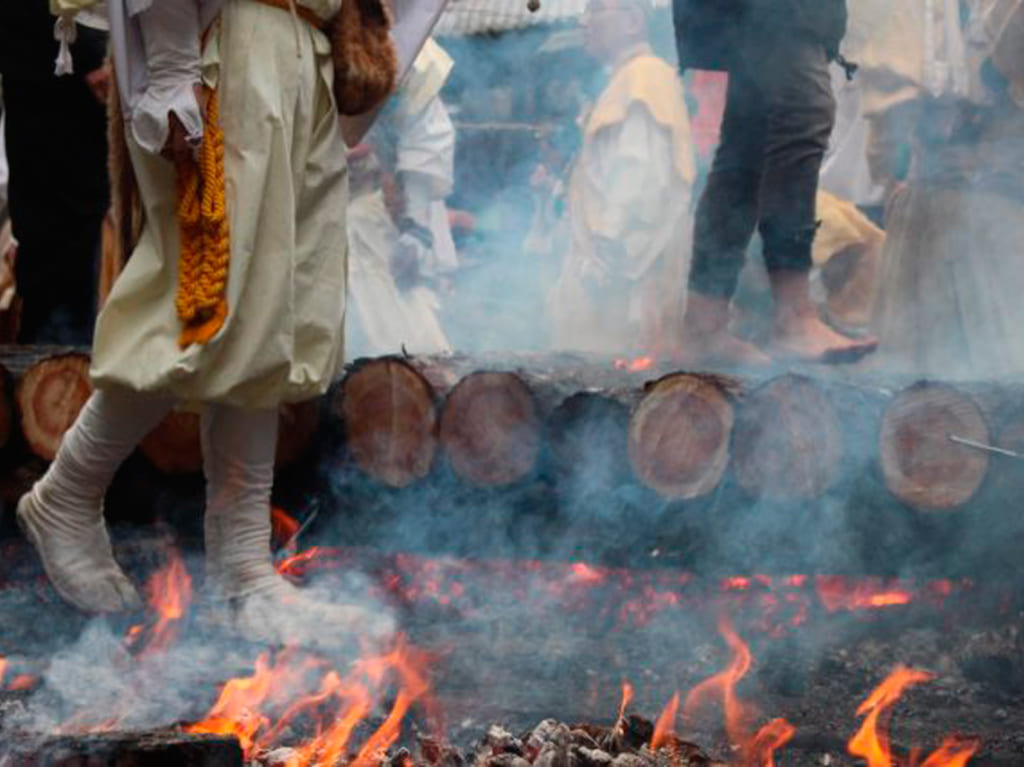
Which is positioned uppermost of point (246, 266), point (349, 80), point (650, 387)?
point (349, 80)

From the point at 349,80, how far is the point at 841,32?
6.84 ft

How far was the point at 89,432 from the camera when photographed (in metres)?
3.79

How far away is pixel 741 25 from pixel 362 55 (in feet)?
5.84

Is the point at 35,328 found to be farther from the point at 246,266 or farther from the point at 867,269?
the point at 867,269

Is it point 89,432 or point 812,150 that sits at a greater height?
point 812,150

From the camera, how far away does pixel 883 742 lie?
334 centimetres

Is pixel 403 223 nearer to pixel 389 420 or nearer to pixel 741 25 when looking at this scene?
pixel 741 25

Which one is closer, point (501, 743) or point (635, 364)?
point (501, 743)

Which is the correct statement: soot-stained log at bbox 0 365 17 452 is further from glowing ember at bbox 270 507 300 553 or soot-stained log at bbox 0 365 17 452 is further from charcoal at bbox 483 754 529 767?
charcoal at bbox 483 754 529 767

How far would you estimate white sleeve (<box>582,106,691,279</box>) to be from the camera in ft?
30.3

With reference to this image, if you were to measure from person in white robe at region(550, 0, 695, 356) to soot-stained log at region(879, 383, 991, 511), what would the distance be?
475 centimetres

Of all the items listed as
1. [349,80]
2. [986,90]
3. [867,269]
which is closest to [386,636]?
[349,80]

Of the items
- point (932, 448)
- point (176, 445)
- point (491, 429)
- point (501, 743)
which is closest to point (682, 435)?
point (491, 429)

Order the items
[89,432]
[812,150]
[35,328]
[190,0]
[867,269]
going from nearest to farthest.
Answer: [190,0]
[89,432]
[812,150]
[35,328]
[867,269]
